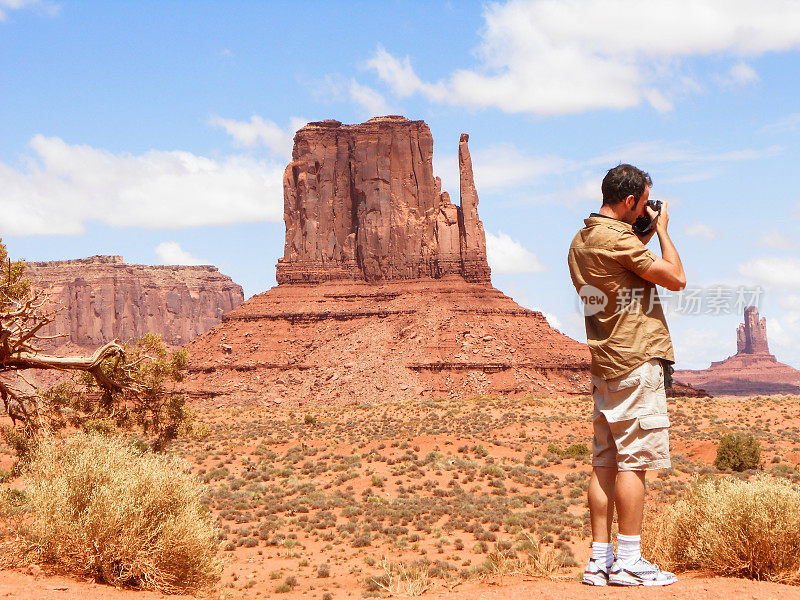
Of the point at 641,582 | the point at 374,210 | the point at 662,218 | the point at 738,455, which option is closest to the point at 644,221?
the point at 662,218

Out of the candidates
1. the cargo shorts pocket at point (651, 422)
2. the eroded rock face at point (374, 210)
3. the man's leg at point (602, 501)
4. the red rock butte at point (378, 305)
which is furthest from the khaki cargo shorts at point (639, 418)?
the eroded rock face at point (374, 210)

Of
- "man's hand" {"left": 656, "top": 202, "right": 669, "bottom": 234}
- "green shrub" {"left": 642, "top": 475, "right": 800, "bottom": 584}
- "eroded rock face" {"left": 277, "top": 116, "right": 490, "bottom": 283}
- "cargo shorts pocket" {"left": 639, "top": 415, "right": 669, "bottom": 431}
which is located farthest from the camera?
"eroded rock face" {"left": 277, "top": 116, "right": 490, "bottom": 283}

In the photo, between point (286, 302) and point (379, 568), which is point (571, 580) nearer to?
point (379, 568)

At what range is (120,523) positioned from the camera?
24.7ft

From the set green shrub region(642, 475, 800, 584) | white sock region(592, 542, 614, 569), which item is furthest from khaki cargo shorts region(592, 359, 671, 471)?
green shrub region(642, 475, 800, 584)

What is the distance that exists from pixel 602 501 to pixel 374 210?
99823 millimetres

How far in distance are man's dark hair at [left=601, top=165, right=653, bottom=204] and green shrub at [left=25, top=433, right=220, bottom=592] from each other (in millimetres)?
4854

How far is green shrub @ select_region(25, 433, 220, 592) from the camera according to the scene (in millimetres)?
7441

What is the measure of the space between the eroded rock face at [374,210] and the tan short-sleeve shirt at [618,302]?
305 ft

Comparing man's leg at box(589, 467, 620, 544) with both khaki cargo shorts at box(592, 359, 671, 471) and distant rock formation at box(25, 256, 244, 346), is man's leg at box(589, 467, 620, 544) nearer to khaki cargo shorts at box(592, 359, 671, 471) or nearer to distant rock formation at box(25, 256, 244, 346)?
khaki cargo shorts at box(592, 359, 671, 471)

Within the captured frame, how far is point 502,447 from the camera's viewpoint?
116 feet

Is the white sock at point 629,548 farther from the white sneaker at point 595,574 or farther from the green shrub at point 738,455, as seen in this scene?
the green shrub at point 738,455

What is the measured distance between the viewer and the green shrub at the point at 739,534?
656 cm

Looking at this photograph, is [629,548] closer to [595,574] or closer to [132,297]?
[595,574]
